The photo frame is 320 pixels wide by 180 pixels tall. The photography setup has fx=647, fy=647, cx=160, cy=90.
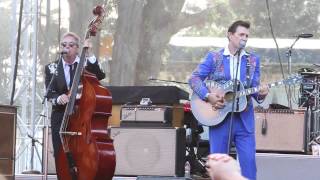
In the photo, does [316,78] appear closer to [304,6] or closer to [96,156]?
[304,6]

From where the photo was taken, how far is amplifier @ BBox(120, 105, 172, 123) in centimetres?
670

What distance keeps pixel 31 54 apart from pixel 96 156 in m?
4.30

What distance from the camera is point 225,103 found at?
501cm

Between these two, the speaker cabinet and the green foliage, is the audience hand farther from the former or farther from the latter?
the green foliage

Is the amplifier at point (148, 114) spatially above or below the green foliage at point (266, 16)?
below

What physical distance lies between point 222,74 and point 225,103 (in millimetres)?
234

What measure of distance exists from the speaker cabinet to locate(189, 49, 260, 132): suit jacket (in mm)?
Result: 1850

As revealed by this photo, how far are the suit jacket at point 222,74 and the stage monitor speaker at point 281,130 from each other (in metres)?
2.38

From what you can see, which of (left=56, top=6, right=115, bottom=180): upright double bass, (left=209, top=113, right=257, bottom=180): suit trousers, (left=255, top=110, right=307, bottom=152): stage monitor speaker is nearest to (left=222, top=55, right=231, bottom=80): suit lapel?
(left=209, top=113, right=257, bottom=180): suit trousers

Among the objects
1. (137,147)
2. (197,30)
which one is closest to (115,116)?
(137,147)

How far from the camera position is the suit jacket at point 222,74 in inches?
197

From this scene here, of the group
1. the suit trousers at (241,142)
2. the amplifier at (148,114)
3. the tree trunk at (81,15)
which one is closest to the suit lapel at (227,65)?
the suit trousers at (241,142)

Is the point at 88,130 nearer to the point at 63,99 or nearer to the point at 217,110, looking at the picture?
the point at 63,99

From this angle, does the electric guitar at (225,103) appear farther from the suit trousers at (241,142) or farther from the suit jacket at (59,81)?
the suit jacket at (59,81)
